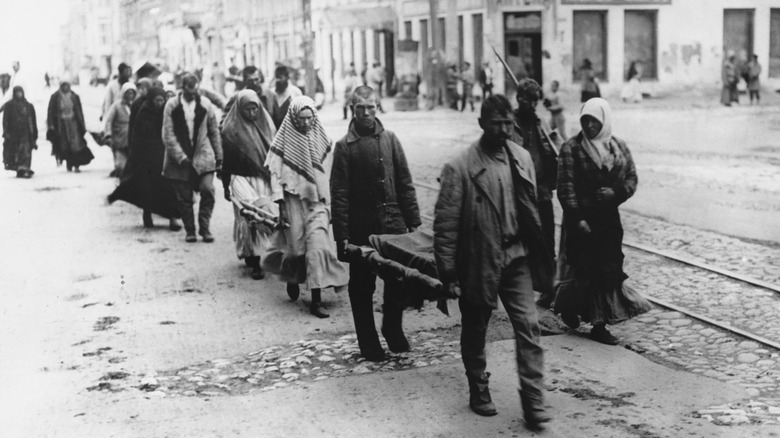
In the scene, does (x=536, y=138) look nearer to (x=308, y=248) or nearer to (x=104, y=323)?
(x=308, y=248)

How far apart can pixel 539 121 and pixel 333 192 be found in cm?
203

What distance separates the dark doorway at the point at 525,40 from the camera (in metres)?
37.8

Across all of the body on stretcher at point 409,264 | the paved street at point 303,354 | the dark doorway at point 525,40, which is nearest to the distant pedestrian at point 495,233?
the body on stretcher at point 409,264

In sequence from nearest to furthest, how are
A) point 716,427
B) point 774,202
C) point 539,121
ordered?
1. point 716,427
2. point 539,121
3. point 774,202

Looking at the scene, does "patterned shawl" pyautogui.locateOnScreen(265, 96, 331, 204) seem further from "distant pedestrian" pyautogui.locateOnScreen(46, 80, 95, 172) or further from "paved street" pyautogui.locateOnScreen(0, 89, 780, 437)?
"distant pedestrian" pyautogui.locateOnScreen(46, 80, 95, 172)

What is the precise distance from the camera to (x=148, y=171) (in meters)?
13.4

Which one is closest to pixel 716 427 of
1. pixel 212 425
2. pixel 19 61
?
pixel 212 425

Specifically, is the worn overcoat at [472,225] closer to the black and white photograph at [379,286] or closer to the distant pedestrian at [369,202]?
the black and white photograph at [379,286]

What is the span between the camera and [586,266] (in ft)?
25.6

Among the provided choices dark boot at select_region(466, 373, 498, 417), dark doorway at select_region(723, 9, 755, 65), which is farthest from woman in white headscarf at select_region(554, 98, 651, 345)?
dark doorway at select_region(723, 9, 755, 65)

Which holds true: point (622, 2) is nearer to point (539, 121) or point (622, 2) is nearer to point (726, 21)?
point (726, 21)

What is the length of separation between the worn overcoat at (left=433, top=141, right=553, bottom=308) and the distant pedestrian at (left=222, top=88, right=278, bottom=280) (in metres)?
4.66

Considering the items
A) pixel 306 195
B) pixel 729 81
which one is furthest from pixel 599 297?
pixel 729 81

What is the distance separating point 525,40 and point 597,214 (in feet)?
103
